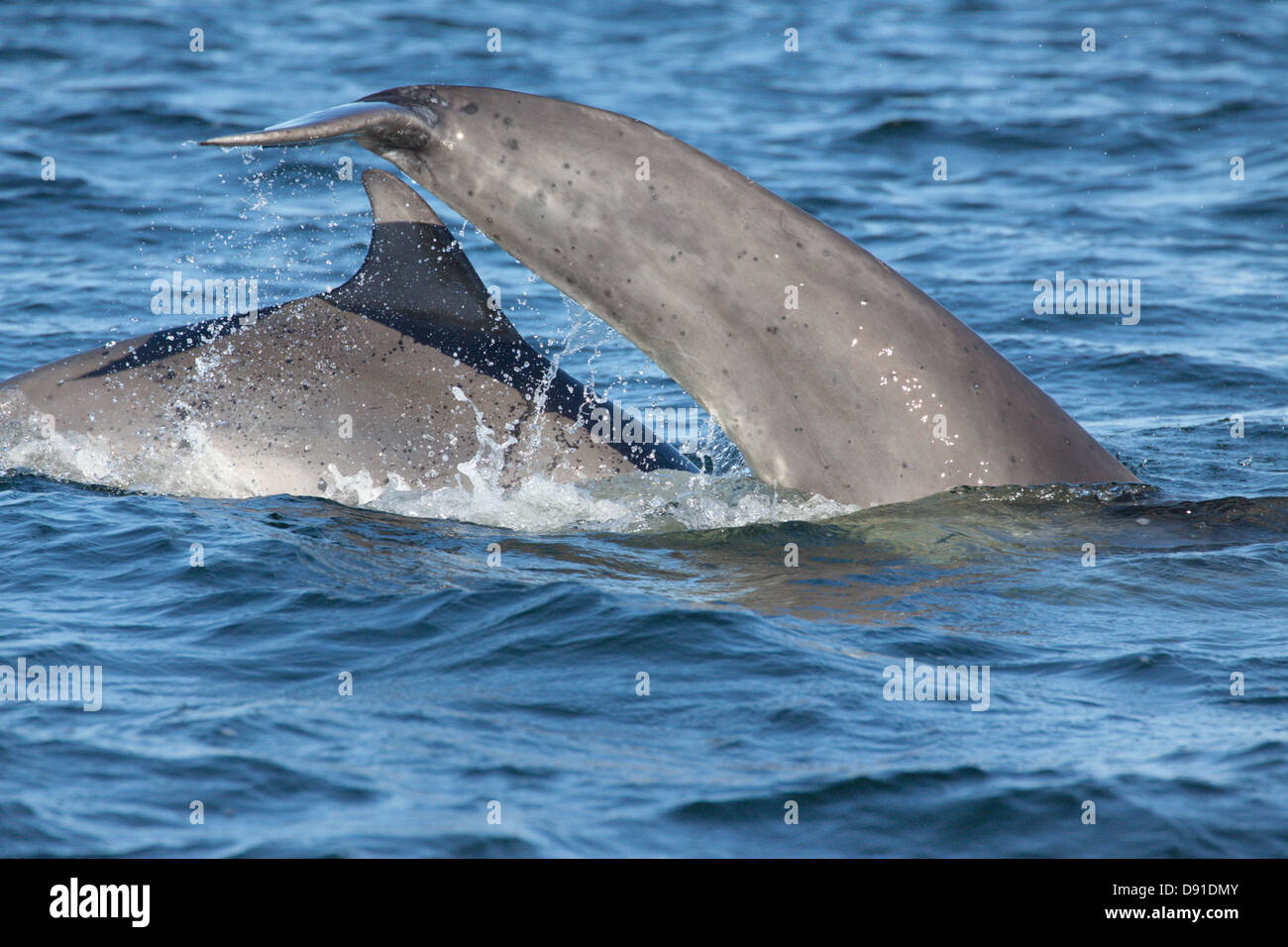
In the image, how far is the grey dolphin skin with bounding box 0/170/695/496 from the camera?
7.74 m

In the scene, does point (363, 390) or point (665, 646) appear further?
point (363, 390)

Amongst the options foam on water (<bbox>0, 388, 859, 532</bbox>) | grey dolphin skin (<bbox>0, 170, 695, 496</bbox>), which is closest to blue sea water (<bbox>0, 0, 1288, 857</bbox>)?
foam on water (<bbox>0, 388, 859, 532</bbox>)

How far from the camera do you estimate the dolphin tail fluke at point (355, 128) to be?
5.74 m

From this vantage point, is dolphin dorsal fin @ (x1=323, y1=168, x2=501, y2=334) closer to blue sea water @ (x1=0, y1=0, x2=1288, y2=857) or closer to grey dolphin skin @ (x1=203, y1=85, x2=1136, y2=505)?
blue sea water @ (x1=0, y1=0, x2=1288, y2=857)

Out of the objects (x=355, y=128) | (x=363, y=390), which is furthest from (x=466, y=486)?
(x=355, y=128)

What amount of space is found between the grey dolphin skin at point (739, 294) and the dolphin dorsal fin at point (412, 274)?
1407 millimetres

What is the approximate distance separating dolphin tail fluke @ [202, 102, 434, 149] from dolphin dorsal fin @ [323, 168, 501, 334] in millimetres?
1540

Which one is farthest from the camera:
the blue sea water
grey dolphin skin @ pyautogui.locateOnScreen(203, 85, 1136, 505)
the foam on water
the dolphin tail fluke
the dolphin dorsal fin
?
the dolphin dorsal fin

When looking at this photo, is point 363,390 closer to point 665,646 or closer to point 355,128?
point 355,128

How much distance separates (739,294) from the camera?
653 cm

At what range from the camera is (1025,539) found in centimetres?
699

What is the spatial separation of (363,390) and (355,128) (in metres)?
2.03

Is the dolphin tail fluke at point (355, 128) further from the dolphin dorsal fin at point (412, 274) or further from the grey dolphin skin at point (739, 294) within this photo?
the dolphin dorsal fin at point (412, 274)
